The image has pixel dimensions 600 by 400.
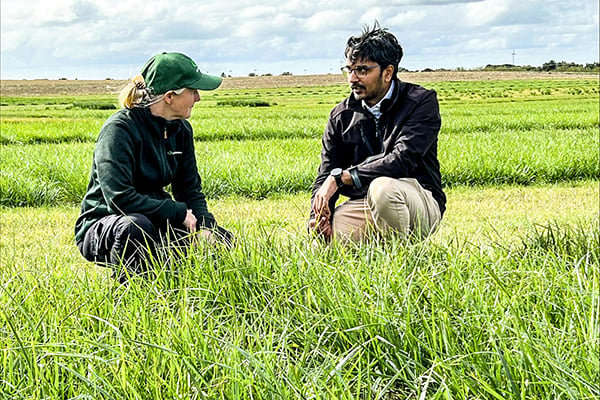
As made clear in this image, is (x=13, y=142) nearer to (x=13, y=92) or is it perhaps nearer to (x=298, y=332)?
(x=298, y=332)

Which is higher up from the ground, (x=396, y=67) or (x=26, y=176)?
(x=396, y=67)

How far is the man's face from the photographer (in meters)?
4.22

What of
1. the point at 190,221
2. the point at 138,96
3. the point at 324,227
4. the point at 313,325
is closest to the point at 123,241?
the point at 190,221

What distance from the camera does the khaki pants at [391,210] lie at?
4203 mm

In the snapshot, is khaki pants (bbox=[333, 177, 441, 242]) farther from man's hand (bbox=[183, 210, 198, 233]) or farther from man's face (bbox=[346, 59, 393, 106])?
man's hand (bbox=[183, 210, 198, 233])

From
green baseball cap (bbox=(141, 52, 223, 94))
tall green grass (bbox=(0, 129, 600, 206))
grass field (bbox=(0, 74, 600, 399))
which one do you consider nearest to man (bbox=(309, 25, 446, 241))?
grass field (bbox=(0, 74, 600, 399))

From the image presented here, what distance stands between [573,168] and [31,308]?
8.23 meters

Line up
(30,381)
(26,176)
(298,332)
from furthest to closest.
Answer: (26,176) < (298,332) < (30,381)

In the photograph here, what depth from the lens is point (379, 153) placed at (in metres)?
4.59

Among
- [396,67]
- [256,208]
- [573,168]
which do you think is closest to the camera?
[396,67]

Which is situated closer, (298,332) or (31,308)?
(298,332)

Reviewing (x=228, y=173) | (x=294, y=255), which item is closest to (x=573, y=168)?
(x=228, y=173)

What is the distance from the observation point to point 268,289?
3297 millimetres

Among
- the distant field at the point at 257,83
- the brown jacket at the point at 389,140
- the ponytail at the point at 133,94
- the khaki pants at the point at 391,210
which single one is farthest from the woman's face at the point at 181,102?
the distant field at the point at 257,83
